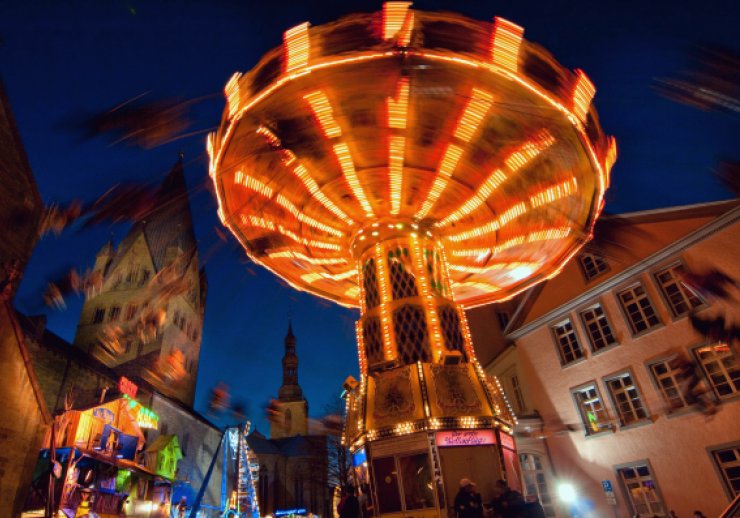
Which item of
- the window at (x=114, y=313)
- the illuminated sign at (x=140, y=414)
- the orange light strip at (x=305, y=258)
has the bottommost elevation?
the illuminated sign at (x=140, y=414)

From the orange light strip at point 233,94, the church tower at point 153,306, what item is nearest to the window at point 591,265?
the orange light strip at point 233,94

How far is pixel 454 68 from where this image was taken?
8227 mm

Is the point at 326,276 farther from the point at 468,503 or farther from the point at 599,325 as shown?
the point at 599,325

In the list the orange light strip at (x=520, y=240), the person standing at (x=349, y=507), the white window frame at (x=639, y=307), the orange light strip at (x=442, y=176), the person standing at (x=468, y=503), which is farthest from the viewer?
the white window frame at (x=639, y=307)

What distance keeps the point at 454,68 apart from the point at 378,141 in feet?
7.74

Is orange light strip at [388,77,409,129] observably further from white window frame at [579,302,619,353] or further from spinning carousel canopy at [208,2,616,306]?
white window frame at [579,302,619,353]

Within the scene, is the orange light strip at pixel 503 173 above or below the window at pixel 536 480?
above

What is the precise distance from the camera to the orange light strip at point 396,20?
7.63 metres

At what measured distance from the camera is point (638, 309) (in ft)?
57.1

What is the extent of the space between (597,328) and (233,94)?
1632cm

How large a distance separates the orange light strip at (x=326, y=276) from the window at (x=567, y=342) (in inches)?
416

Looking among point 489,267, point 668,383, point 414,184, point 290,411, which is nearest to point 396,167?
point 414,184

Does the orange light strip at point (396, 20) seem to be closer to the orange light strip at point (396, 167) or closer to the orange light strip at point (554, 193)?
the orange light strip at point (396, 167)

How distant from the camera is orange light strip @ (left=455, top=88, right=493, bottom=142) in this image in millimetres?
8812
